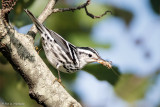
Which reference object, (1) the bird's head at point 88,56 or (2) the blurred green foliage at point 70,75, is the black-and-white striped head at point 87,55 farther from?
(2) the blurred green foliage at point 70,75

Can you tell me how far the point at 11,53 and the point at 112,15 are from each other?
1.72 metres

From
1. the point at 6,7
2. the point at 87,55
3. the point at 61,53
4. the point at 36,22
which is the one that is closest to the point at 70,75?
the point at 36,22

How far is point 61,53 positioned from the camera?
434 centimetres

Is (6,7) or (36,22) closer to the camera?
(6,7)

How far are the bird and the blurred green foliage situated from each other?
18 cm

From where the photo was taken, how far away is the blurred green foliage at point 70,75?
128 inches

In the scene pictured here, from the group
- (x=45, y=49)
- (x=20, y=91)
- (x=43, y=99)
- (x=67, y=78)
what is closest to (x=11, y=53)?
Result: (x=43, y=99)

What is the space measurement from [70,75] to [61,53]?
36.0 inches

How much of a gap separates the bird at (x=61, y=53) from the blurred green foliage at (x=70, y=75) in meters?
0.18

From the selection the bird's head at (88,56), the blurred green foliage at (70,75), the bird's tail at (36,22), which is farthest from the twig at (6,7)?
the bird's head at (88,56)

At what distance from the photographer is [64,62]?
4.37m

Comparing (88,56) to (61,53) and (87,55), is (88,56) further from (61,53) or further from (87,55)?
(61,53)

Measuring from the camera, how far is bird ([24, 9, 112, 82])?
364 cm

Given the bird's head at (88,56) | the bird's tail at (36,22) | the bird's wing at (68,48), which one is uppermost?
the bird's tail at (36,22)
